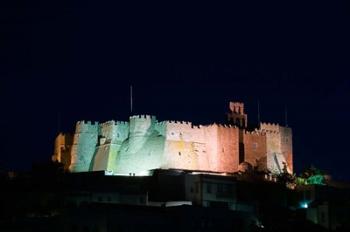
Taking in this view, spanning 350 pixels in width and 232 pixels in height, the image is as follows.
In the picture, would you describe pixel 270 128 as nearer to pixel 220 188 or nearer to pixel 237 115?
pixel 237 115

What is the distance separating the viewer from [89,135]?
227 feet

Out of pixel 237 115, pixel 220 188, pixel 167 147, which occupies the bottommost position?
pixel 220 188

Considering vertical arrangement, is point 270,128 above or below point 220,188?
above

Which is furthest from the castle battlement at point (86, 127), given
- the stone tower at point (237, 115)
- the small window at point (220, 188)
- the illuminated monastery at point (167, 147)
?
the small window at point (220, 188)

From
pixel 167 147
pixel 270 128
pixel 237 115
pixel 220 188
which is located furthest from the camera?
pixel 237 115

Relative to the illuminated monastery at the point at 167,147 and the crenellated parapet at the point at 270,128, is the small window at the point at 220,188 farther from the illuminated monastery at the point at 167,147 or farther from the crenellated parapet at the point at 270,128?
the crenellated parapet at the point at 270,128

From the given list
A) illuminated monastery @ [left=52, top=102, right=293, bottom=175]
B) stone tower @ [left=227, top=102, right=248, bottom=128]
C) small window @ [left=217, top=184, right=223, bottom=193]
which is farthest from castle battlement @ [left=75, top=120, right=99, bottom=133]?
small window @ [left=217, top=184, right=223, bottom=193]

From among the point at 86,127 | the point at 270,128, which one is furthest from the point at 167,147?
the point at 270,128

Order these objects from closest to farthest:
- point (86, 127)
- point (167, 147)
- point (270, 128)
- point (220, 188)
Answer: point (220, 188) < point (167, 147) < point (86, 127) < point (270, 128)

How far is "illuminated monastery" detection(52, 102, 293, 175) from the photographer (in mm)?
65625

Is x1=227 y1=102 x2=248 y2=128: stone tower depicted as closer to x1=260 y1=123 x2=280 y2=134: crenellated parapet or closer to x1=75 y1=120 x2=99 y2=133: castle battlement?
x1=260 y1=123 x2=280 y2=134: crenellated parapet

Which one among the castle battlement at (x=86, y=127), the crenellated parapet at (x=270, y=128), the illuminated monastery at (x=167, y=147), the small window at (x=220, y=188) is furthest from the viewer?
the crenellated parapet at (x=270, y=128)

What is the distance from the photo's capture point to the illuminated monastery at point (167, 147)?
65625mm

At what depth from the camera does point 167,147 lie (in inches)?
2569
